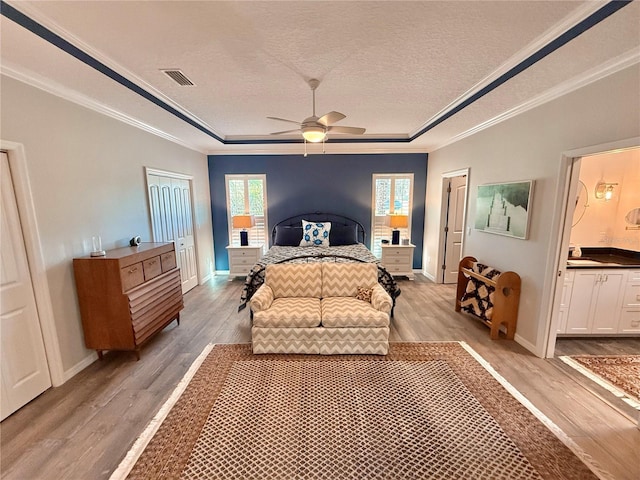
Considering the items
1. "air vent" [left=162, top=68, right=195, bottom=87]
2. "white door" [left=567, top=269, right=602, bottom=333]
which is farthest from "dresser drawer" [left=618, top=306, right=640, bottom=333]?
"air vent" [left=162, top=68, right=195, bottom=87]

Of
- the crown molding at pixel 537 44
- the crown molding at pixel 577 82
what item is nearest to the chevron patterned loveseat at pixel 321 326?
the crown molding at pixel 537 44

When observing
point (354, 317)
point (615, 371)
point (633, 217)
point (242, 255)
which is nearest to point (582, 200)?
point (633, 217)

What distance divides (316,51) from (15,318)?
3.28 meters

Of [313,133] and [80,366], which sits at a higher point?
[313,133]

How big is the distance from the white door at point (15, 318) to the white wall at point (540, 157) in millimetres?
4883

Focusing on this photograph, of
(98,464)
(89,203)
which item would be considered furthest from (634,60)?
(89,203)

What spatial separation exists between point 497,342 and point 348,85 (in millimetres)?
3443

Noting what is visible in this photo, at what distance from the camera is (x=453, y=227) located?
5.28 meters

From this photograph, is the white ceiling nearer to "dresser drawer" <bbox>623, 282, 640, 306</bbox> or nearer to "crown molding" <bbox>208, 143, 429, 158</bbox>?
"crown molding" <bbox>208, 143, 429, 158</bbox>

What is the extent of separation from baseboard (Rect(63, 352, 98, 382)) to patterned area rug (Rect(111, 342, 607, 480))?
1.15 meters

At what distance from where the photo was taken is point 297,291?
3.48 metres

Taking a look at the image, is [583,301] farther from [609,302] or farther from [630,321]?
[630,321]

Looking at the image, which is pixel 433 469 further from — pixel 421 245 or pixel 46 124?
pixel 421 245

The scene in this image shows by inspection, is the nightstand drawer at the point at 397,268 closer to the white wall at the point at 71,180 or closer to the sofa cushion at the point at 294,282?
the sofa cushion at the point at 294,282
